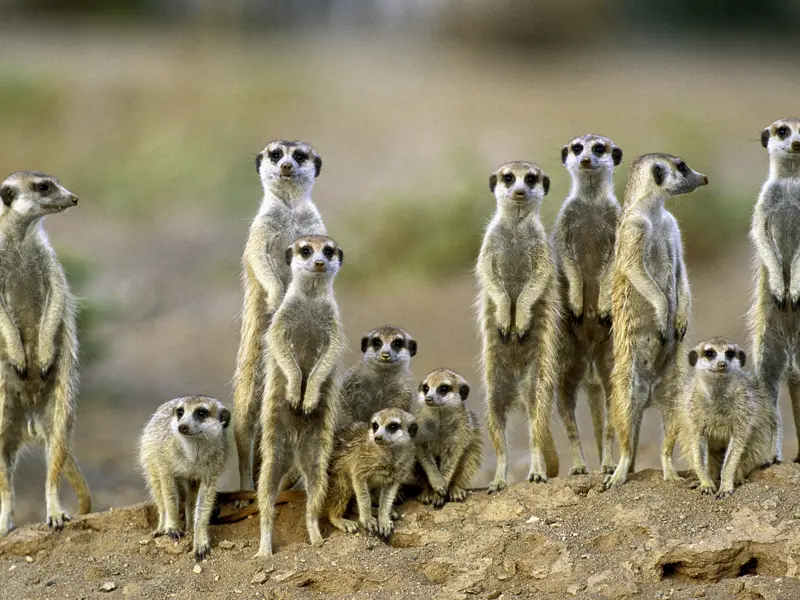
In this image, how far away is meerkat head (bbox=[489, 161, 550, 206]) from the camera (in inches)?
224

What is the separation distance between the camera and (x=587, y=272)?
5.89m

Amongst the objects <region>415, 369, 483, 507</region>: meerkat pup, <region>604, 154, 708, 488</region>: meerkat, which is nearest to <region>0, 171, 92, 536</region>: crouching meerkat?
<region>415, 369, 483, 507</region>: meerkat pup

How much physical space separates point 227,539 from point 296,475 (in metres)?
0.45

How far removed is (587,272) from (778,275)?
0.85 m

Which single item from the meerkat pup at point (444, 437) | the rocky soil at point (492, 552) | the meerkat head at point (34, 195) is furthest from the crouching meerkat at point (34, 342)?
the meerkat pup at point (444, 437)

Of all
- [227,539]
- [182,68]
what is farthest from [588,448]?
[182,68]

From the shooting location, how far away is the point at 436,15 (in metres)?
19.2

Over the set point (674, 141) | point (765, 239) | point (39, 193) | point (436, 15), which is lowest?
point (765, 239)

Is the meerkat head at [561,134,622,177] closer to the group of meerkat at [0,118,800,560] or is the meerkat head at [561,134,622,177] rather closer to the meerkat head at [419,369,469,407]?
the group of meerkat at [0,118,800,560]

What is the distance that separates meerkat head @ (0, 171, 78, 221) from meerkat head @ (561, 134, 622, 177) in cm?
227

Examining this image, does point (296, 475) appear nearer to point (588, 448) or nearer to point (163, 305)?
point (588, 448)

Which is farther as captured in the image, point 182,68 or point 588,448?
point 182,68

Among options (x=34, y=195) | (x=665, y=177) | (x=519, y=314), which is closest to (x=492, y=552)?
(x=519, y=314)

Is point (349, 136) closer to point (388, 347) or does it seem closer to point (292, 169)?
point (292, 169)
